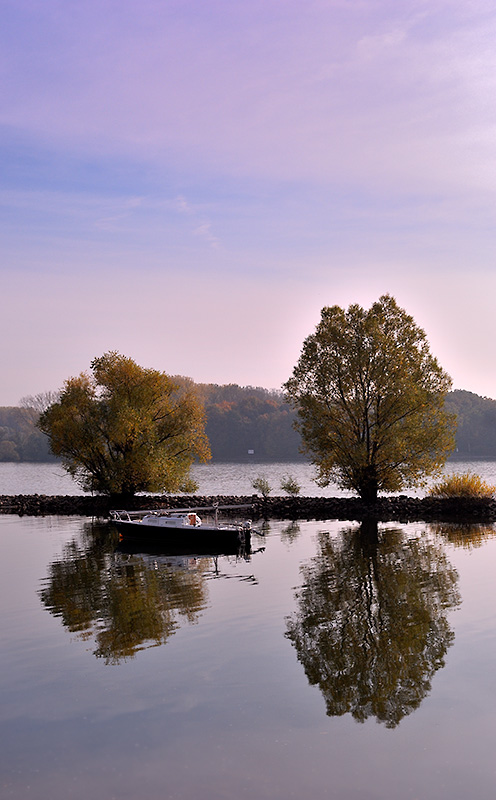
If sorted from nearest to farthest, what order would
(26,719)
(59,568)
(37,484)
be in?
(26,719), (59,568), (37,484)

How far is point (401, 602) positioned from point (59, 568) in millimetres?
A: 13251

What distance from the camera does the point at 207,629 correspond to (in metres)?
17.7

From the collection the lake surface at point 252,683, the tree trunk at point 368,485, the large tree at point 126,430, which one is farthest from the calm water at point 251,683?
the large tree at point 126,430

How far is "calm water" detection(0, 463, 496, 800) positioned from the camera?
9.88 metres

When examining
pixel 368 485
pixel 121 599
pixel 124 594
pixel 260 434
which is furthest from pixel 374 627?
pixel 260 434

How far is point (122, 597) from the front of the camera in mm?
22000

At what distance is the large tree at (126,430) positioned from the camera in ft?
174

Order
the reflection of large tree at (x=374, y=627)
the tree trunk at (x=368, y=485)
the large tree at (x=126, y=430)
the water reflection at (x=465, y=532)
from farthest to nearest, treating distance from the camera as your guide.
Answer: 1. the large tree at (x=126, y=430)
2. the tree trunk at (x=368, y=485)
3. the water reflection at (x=465, y=532)
4. the reflection of large tree at (x=374, y=627)

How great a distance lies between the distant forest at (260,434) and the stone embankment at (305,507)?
3958 inches

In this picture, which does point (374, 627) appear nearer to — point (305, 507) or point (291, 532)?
point (291, 532)

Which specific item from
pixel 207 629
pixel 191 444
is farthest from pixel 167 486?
pixel 207 629

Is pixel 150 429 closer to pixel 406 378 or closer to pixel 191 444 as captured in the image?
pixel 191 444

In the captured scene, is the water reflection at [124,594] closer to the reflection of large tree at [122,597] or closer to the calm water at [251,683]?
the reflection of large tree at [122,597]

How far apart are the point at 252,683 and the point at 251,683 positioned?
18 millimetres
